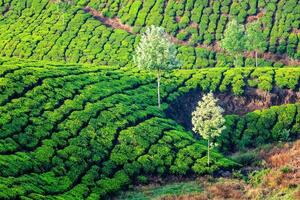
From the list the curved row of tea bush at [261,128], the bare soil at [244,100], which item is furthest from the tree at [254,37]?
the curved row of tea bush at [261,128]

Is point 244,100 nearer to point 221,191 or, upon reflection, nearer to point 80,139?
point 221,191

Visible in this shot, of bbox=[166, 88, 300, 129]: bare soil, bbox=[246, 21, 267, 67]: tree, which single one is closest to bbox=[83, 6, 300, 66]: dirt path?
bbox=[246, 21, 267, 67]: tree

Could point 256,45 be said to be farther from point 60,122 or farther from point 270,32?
point 60,122

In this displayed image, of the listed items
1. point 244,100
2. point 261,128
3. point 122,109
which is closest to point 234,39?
point 244,100

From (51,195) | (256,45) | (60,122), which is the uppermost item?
(256,45)

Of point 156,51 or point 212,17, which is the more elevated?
point 212,17

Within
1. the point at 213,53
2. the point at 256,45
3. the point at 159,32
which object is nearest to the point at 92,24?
the point at 213,53

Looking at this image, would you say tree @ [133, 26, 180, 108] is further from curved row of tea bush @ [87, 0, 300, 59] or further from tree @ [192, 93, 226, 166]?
curved row of tea bush @ [87, 0, 300, 59]
